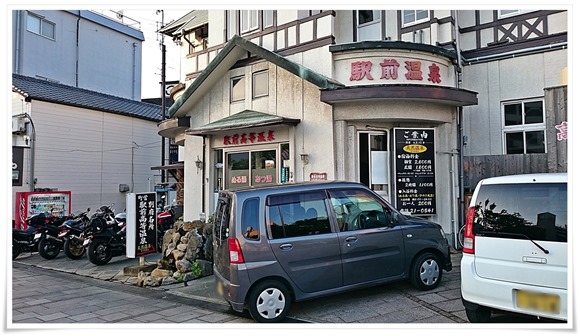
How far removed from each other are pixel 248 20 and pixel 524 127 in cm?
775

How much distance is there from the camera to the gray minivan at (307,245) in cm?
579

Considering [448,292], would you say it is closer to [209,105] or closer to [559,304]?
[559,304]

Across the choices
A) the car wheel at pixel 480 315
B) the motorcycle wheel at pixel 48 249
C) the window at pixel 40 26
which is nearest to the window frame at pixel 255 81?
the motorcycle wheel at pixel 48 249

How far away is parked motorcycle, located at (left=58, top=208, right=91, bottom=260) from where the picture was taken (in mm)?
11469

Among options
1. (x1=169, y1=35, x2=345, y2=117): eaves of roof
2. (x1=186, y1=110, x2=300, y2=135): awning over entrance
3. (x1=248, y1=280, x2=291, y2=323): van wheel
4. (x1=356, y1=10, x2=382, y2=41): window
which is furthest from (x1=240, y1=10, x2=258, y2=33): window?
(x1=248, y1=280, x2=291, y2=323): van wheel

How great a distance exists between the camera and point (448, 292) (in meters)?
6.70

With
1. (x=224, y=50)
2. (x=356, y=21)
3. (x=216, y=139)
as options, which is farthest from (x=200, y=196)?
(x=356, y=21)

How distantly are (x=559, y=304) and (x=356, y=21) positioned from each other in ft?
29.4

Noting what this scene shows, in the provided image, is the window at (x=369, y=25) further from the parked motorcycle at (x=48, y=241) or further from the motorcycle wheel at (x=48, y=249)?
the motorcycle wheel at (x=48, y=249)

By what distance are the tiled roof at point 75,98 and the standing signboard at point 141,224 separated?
10528 millimetres

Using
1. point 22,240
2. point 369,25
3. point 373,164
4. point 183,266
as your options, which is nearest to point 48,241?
point 22,240

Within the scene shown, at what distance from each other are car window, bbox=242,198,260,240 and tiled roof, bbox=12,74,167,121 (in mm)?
14748

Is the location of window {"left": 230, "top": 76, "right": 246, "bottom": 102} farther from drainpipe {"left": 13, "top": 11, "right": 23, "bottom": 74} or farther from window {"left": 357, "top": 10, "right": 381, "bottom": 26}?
drainpipe {"left": 13, "top": 11, "right": 23, "bottom": 74}

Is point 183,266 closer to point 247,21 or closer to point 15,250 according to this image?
point 15,250
